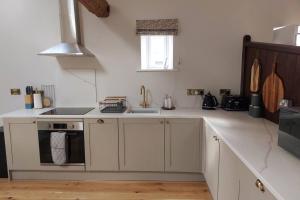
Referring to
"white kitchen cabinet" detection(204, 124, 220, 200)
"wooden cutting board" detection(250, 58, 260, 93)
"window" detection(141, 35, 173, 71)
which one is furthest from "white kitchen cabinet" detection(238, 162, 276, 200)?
"window" detection(141, 35, 173, 71)

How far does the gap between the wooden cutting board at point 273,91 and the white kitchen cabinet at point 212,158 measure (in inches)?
26.9

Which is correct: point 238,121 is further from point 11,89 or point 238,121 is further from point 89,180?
point 11,89

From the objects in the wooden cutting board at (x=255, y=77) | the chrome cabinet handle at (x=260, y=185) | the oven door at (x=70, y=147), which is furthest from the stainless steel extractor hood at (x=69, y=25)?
the chrome cabinet handle at (x=260, y=185)

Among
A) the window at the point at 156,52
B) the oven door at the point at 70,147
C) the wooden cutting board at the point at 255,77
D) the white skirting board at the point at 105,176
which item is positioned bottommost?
the white skirting board at the point at 105,176

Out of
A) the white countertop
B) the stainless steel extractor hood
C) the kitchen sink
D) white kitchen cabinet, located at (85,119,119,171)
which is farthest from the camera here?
the kitchen sink

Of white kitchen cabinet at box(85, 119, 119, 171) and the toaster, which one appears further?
the toaster

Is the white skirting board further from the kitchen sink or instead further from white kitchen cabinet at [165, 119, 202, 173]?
the kitchen sink

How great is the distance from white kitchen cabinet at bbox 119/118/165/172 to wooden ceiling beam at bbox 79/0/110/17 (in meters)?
1.34

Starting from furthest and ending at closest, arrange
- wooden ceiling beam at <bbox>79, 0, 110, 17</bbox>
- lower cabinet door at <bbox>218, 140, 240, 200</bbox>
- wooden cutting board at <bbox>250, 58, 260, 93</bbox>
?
wooden cutting board at <bbox>250, 58, 260, 93</bbox> → wooden ceiling beam at <bbox>79, 0, 110, 17</bbox> → lower cabinet door at <bbox>218, 140, 240, 200</bbox>

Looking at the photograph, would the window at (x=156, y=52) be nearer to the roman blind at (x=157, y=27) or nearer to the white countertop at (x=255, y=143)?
the roman blind at (x=157, y=27)

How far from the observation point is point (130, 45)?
336 centimetres

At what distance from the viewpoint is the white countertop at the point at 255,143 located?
4.16 feet

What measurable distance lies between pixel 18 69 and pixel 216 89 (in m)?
2.82

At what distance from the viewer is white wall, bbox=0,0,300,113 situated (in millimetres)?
3232
